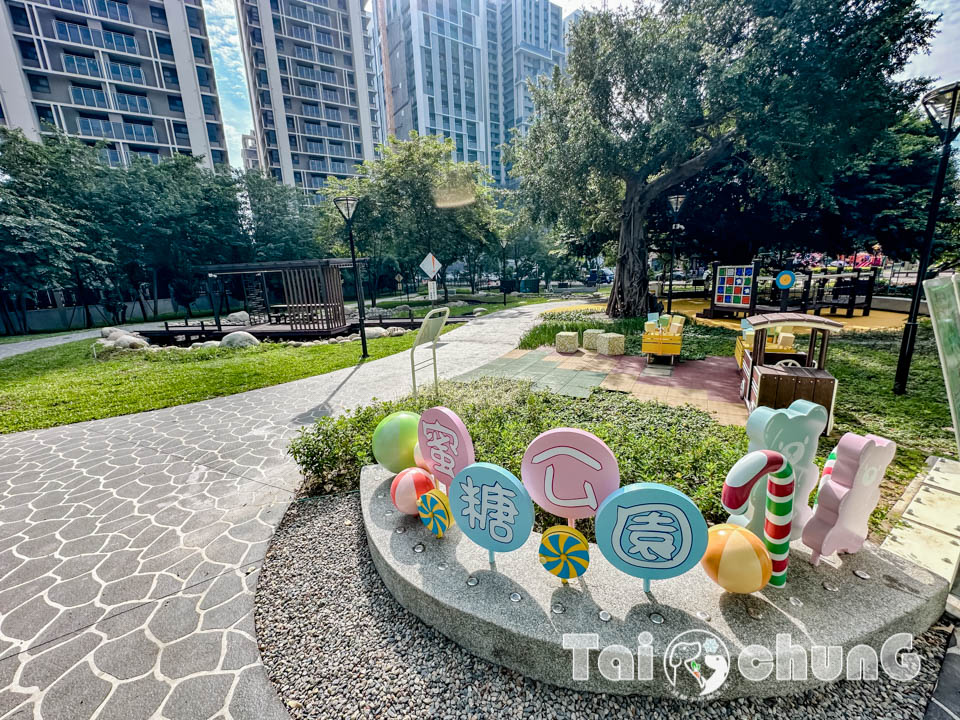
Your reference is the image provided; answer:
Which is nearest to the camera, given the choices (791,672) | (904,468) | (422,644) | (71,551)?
(791,672)

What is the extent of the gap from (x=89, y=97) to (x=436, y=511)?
47.4 m

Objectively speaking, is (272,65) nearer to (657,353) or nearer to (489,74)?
(657,353)

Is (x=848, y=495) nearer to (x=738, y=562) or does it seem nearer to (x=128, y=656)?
(x=738, y=562)

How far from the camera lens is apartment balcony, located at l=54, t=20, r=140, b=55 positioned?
30.1 meters

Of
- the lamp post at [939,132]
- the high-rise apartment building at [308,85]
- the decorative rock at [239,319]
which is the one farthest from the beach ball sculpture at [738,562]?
the high-rise apartment building at [308,85]

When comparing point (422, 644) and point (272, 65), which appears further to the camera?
point (272, 65)

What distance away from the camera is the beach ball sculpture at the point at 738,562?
7.16 feet

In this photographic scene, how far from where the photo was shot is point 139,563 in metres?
3.30

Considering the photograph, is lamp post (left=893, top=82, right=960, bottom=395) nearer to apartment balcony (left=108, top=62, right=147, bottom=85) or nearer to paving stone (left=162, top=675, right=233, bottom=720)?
paving stone (left=162, top=675, right=233, bottom=720)

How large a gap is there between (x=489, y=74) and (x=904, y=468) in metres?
122

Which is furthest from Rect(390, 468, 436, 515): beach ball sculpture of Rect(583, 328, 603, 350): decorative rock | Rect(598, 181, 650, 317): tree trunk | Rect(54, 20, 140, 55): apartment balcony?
Rect(54, 20, 140, 55): apartment balcony

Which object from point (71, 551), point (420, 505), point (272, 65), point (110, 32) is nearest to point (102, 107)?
point (110, 32)

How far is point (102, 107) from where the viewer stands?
3172cm

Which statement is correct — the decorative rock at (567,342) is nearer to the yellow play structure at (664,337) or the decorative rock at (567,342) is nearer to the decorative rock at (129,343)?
the yellow play structure at (664,337)
